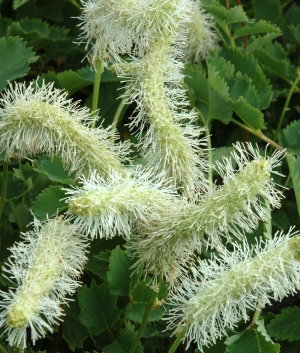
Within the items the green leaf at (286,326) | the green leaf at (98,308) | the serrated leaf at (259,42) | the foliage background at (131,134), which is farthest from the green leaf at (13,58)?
the green leaf at (286,326)

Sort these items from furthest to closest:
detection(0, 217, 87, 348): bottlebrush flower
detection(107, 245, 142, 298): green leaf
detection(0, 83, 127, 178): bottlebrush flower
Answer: detection(107, 245, 142, 298): green leaf, detection(0, 83, 127, 178): bottlebrush flower, detection(0, 217, 87, 348): bottlebrush flower

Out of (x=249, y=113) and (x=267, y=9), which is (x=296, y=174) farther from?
(x=267, y=9)

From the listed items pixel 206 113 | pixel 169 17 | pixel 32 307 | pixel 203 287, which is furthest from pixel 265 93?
pixel 32 307

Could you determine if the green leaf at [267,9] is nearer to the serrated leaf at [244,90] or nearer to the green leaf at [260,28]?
the green leaf at [260,28]

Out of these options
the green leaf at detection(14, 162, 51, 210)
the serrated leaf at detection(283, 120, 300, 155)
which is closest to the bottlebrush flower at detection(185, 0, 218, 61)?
the serrated leaf at detection(283, 120, 300, 155)

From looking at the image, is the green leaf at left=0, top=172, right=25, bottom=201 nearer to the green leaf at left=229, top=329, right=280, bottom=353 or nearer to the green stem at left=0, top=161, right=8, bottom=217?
the green stem at left=0, top=161, right=8, bottom=217

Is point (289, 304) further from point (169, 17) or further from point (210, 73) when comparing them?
point (169, 17)
